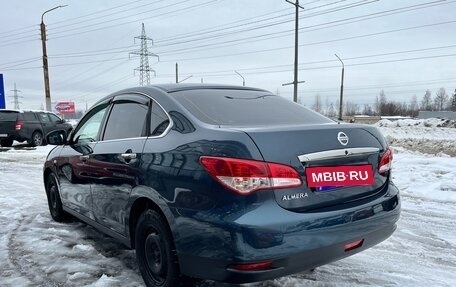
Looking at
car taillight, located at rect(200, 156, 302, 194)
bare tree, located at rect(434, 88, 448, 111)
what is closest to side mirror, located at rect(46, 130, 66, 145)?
car taillight, located at rect(200, 156, 302, 194)

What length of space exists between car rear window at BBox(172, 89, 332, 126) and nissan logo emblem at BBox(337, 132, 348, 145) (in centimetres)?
45

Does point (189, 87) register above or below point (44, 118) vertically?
above

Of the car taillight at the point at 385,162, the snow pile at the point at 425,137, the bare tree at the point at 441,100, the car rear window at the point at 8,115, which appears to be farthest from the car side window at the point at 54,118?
the bare tree at the point at 441,100

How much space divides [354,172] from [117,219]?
81.5 inches

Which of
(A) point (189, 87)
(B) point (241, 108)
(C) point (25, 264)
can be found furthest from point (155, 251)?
(C) point (25, 264)

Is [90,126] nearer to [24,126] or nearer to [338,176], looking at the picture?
[338,176]

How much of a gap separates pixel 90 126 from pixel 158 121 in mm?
1621

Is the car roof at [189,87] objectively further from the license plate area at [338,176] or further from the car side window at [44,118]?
the car side window at [44,118]

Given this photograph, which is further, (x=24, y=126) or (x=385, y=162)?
(x=24, y=126)

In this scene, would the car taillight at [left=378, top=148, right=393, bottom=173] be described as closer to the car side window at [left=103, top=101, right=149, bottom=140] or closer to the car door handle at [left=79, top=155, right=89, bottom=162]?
the car side window at [left=103, top=101, right=149, bottom=140]

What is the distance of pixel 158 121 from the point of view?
342 centimetres

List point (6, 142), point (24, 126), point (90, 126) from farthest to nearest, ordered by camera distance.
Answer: point (6, 142)
point (24, 126)
point (90, 126)

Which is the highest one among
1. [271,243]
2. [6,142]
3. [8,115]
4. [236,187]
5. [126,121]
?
[8,115]

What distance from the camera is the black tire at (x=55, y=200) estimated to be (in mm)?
5482
